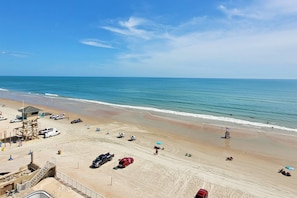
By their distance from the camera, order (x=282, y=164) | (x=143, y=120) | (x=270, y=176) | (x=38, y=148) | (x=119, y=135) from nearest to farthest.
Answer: (x=270, y=176) → (x=282, y=164) → (x=38, y=148) → (x=119, y=135) → (x=143, y=120)

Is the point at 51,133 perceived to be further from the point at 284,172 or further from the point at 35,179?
the point at 284,172

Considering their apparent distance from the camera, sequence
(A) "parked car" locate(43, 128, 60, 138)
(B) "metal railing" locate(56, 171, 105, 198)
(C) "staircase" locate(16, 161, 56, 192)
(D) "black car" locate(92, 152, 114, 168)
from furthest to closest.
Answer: (A) "parked car" locate(43, 128, 60, 138)
(D) "black car" locate(92, 152, 114, 168)
(C) "staircase" locate(16, 161, 56, 192)
(B) "metal railing" locate(56, 171, 105, 198)

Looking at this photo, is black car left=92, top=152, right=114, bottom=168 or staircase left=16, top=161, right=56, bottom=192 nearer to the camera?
staircase left=16, top=161, right=56, bottom=192

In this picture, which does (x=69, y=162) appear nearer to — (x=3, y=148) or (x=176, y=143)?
(x=3, y=148)

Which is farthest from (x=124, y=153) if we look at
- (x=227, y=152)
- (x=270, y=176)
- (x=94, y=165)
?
(x=270, y=176)

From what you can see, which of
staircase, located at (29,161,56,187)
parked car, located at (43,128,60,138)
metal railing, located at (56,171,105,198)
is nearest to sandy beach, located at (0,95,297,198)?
staircase, located at (29,161,56,187)

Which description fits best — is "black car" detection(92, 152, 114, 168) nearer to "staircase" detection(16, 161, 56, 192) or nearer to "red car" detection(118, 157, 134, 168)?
"red car" detection(118, 157, 134, 168)

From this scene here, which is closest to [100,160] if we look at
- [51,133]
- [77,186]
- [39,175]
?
[77,186]

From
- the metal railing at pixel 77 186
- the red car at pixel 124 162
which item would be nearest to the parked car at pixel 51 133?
the metal railing at pixel 77 186
